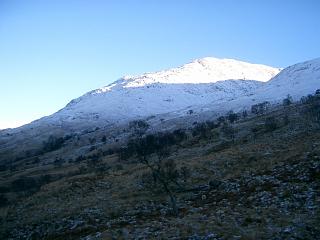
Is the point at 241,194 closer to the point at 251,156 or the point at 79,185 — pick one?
the point at 251,156

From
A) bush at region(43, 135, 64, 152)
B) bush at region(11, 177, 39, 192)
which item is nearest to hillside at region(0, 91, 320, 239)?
bush at region(11, 177, 39, 192)

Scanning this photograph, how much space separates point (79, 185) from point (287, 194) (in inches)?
1298

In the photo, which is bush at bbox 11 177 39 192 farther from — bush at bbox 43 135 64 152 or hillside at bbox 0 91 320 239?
bush at bbox 43 135 64 152

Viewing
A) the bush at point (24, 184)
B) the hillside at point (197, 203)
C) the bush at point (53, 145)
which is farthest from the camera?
the bush at point (53, 145)

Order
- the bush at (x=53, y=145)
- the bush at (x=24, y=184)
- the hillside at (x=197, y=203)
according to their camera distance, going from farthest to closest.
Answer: the bush at (x=53, y=145) < the bush at (x=24, y=184) < the hillside at (x=197, y=203)

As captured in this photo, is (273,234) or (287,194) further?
(287,194)

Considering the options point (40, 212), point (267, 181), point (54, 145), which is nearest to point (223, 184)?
point (267, 181)

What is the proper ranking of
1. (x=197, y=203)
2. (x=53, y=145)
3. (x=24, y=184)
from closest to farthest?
1. (x=197, y=203)
2. (x=24, y=184)
3. (x=53, y=145)

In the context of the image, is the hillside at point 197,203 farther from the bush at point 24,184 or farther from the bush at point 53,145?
the bush at point 53,145

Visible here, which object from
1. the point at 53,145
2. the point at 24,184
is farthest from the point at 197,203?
the point at 53,145

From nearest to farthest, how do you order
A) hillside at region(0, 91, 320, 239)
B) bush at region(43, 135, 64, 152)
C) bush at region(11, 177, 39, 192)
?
hillside at region(0, 91, 320, 239)
bush at region(11, 177, 39, 192)
bush at region(43, 135, 64, 152)

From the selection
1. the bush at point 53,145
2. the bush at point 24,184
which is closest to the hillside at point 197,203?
the bush at point 24,184

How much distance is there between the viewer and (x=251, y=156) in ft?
178

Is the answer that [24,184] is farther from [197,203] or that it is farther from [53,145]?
[53,145]
